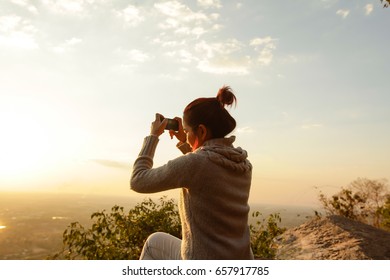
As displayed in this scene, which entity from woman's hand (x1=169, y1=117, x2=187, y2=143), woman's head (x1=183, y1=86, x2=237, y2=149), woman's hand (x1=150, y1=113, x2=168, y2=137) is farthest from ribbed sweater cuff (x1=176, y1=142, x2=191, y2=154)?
woman's head (x1=183, y1=86, x2=237, y2=149)

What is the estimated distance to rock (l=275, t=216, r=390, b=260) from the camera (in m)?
4.06

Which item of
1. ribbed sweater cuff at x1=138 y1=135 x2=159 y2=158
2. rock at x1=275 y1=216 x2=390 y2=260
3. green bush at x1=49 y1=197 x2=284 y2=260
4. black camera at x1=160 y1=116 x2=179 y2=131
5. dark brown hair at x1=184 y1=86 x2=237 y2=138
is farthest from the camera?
green bush at x1=49 y1=197 x2=284 y2=260

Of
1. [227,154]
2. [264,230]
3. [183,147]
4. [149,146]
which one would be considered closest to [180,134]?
[183,147]

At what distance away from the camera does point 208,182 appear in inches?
80.2

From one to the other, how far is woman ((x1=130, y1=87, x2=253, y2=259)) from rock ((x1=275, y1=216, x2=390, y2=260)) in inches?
95.1

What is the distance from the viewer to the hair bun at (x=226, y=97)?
244 cm

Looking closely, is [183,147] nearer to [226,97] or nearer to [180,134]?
[180,134]

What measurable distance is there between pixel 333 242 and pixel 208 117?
3449 millimetres

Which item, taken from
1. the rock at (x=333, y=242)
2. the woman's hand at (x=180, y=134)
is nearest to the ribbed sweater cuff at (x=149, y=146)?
the woman's hand at (x=180, y=134)

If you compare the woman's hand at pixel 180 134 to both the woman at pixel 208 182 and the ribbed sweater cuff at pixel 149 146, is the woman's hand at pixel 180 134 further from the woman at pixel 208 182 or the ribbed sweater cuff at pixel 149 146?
the woman at pixel 208 182

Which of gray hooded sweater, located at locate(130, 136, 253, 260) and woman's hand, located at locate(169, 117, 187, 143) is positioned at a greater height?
woman's hand, located at locate(169, 117, 187, 143)

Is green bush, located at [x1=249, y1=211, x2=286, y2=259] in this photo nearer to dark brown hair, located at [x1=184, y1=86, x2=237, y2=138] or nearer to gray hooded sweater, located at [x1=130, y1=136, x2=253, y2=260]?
gray hooded sweater, located at [x1=130, y1=136, x2=253, y2=260]

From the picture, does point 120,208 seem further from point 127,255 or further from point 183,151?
point 183,151

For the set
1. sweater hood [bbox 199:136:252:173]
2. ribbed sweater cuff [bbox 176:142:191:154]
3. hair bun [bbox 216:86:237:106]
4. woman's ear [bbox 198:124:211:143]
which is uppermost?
hair bun [bbox 216:86:237:106]
